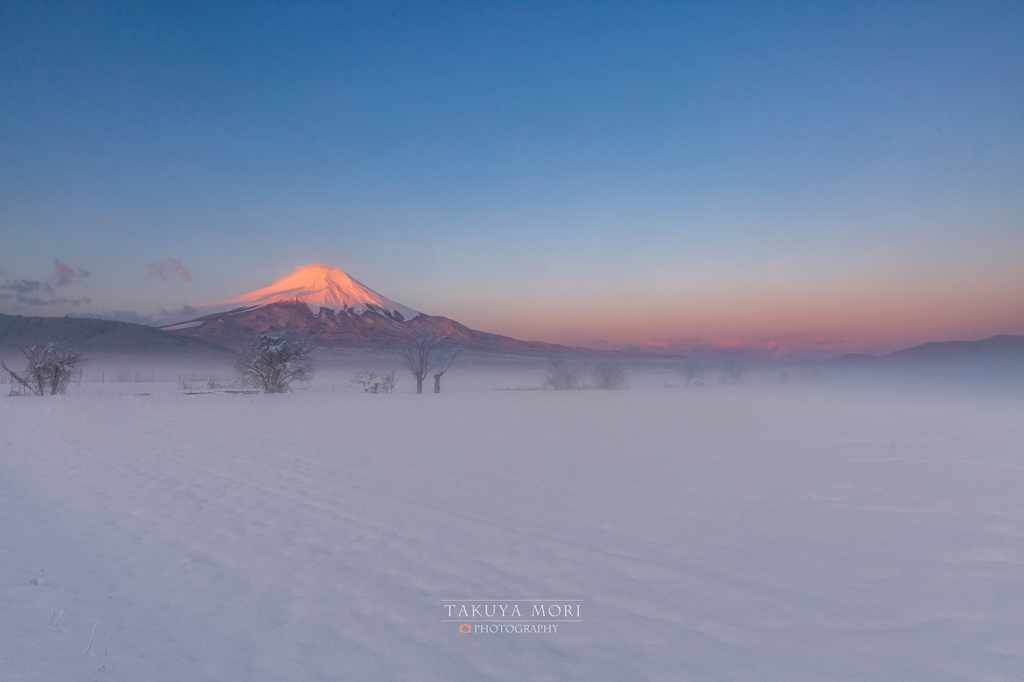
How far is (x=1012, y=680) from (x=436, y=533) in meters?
3.87

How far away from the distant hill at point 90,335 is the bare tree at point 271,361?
55.0 meters

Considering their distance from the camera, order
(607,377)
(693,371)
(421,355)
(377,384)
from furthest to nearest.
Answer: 1. (693,371)
2. (607,377)
3. (421,355)
4. (377,384)

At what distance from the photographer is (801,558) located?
4.14 m

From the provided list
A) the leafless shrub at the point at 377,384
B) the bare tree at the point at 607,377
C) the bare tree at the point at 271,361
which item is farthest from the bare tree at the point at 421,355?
the bare tree at the point at 607,377

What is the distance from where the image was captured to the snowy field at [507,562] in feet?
8.81

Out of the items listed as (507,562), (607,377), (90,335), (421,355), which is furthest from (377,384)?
(90,335)

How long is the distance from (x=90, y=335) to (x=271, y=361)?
62617 mm

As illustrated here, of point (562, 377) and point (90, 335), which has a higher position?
point (90, 335)

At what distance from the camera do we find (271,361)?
24625 mm

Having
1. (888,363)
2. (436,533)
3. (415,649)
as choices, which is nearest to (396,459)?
(436,533)

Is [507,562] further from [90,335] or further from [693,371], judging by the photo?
[90,335]

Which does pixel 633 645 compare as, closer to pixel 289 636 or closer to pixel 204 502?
pixel 289 636

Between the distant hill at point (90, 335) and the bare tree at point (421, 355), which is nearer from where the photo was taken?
the bare tree at point (421, 355)

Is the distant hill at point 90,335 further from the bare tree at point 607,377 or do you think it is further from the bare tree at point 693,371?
the bare tree at point 693,371
